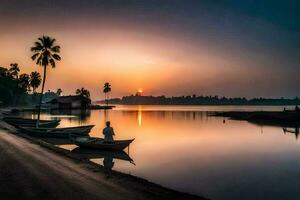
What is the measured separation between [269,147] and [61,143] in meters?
28.6

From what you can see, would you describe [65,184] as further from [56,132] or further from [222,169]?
[56,132]

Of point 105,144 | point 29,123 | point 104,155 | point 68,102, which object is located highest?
point 68,102

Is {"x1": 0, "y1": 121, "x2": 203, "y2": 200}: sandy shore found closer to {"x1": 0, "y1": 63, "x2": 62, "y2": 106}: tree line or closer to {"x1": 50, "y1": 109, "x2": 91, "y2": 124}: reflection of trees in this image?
{"x1": 50, "y1": 109, "x2": 91, "y2": 124}: reflection of trees

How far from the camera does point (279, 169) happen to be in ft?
86.3

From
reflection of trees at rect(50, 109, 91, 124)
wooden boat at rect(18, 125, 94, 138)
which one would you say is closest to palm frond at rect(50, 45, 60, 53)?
wooden boat at rect(18, 125, 94, 138)

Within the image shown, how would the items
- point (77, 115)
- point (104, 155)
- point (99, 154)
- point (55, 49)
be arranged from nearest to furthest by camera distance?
point (104, 155) → point (99, 154) → point (55, 49) → point (77, 115)

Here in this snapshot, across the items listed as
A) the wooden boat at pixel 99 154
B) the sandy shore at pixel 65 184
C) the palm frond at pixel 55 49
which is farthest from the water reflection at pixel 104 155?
the palm frond at pixel 55 49

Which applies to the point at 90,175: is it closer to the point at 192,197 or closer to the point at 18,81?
the point at 192,197

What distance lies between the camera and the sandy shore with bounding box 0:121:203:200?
12594 millimetres

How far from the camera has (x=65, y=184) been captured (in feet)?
46.2

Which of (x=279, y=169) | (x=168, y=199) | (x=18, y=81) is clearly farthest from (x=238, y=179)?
(x=18, y=81)

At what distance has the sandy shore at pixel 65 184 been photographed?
12.6 meters

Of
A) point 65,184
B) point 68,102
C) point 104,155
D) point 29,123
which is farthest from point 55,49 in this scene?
point 68,102

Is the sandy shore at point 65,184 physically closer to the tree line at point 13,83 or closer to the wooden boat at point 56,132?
the wooden boat at point 56,132
